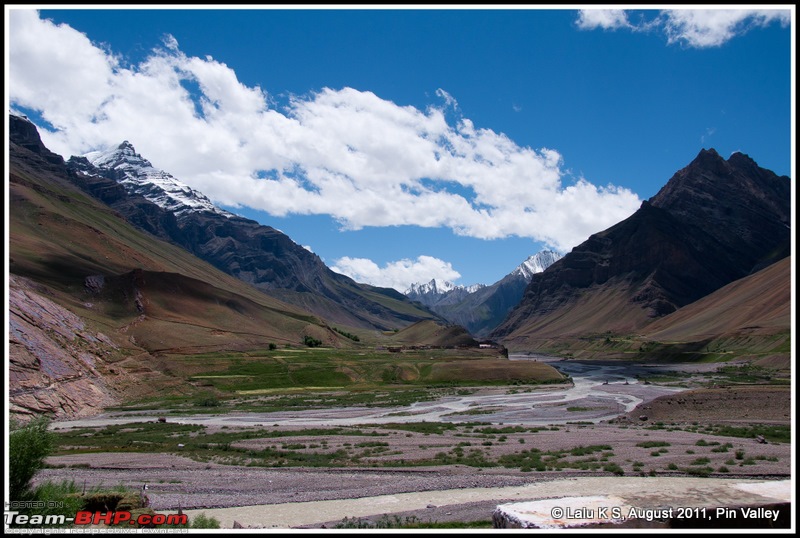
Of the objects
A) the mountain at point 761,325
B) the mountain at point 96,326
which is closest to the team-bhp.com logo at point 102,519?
the mountain at point 96,326

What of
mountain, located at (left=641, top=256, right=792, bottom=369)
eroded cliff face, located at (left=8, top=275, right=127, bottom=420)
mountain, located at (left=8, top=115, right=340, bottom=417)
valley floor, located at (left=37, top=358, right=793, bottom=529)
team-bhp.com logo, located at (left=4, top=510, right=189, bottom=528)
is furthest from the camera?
mountain, located at (left=641, top=256, right=792, bottom=369)

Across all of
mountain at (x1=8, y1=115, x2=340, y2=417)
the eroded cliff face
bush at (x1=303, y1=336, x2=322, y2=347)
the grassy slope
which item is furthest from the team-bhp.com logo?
bush at (x1=303, y1=336, x2=322, y2=347)

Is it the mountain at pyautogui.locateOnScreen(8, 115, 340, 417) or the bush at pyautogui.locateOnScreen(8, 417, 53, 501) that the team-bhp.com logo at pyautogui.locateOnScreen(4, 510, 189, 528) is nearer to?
the bush at pyautogui.locateOnScreen(8, 417, 53, 501)

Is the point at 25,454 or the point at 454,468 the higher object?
the point at 25,454

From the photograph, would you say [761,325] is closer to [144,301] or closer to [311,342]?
[311,342]

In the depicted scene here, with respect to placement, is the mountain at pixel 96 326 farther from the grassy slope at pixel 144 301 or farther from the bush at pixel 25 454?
the bush at pixel 25 454

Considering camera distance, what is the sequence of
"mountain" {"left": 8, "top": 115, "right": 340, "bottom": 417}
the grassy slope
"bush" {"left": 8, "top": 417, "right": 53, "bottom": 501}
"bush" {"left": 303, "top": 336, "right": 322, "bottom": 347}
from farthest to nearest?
"bush" {"left": 303, "top": 336, "right": 322, "bottom": 347}, the grassy slope, "mountain" {"left": 8, "top": 115, "right": 340, "bottom": 417}, "bush" {"left": 8, "top": 417, "right": 53, "bottom": 501}

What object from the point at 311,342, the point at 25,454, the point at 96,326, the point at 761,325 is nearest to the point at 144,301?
the point at 96,326
